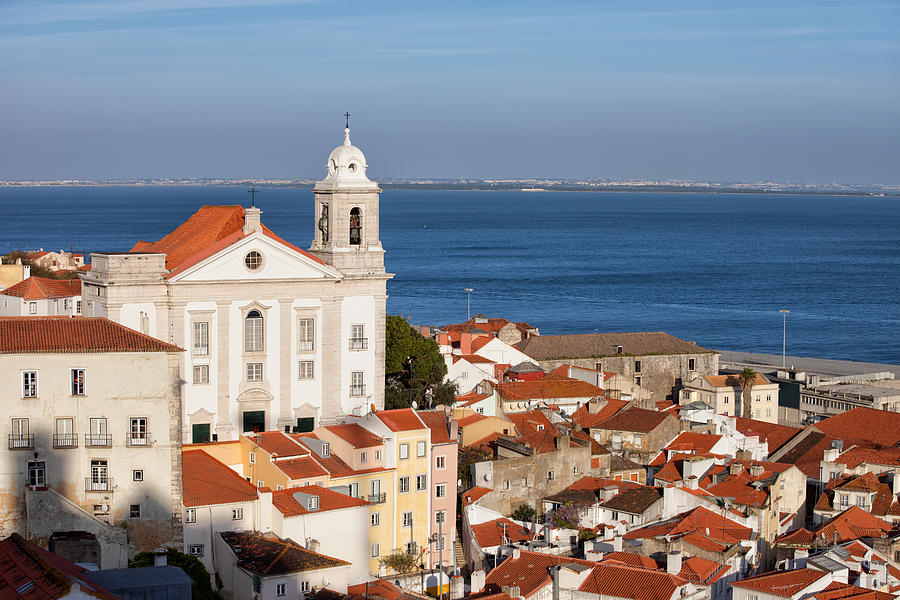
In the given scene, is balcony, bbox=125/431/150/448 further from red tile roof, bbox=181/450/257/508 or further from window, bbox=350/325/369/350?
window, bbox=350/325/369/350

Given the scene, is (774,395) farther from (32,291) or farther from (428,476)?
(32,291)

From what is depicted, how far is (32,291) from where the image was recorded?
A: 4597 centimetres

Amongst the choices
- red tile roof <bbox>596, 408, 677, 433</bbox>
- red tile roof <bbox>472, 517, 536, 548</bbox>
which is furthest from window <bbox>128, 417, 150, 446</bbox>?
red tile roof <bbox>596, 408, 677, 433</bbox>

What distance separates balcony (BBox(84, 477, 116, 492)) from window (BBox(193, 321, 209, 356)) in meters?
9.98

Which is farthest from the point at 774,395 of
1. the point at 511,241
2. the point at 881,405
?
the point at 511,241

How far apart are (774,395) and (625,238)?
143 metres

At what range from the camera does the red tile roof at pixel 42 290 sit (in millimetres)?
45841

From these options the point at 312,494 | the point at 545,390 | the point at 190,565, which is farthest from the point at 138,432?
the point at 545,390

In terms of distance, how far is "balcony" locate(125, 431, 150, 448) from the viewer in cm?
2488

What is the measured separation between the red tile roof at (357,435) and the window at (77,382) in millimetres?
7572

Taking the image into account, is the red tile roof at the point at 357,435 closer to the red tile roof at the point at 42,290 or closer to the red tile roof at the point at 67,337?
the red tile roof at the point at 67,337

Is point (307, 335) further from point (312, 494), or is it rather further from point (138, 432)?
point (138, 432)

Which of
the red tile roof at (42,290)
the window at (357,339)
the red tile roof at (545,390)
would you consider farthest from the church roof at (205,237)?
the red tile roof at (545,390)

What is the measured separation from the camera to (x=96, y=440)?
24688 millimetres
